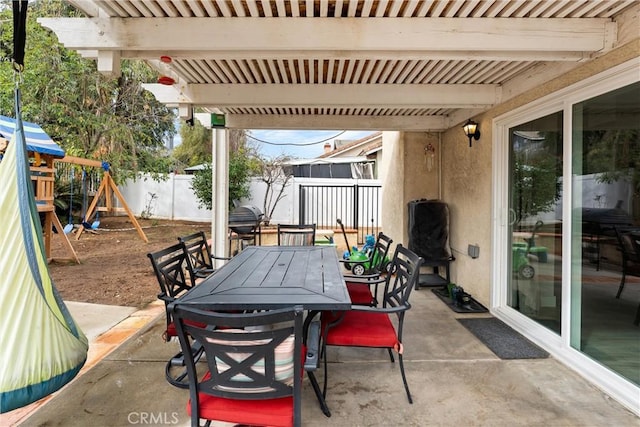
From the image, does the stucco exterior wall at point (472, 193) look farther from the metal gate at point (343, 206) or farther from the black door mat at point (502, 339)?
the metal gate at point (343, 206)

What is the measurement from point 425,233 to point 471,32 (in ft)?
9.94

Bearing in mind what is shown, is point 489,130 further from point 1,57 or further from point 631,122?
point 1,57

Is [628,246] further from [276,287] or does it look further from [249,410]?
[249,410]

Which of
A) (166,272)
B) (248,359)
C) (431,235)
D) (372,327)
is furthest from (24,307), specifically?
(431,235)

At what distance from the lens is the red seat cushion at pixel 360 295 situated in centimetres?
308

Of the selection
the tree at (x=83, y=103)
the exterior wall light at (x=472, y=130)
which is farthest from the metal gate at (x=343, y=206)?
the exterior wall light at (x=472, y=130)

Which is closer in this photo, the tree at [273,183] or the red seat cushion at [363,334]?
the red seat cushion at [363,334]

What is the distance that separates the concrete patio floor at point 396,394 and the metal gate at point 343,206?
21.1 ft

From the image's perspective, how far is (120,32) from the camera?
233cm

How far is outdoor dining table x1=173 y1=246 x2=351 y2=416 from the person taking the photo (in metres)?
1.86

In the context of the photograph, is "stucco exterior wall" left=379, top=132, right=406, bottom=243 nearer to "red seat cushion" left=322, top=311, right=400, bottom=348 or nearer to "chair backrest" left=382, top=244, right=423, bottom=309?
"chair backrest" left=382, top=244, right=423, bottom=309

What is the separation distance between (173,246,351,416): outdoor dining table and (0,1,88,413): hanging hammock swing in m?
0.51

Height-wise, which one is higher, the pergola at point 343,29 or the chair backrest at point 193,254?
the pergola at point 343,29

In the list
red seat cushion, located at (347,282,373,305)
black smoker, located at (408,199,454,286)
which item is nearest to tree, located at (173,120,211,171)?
black smoker, located at (408,199,454,286)
